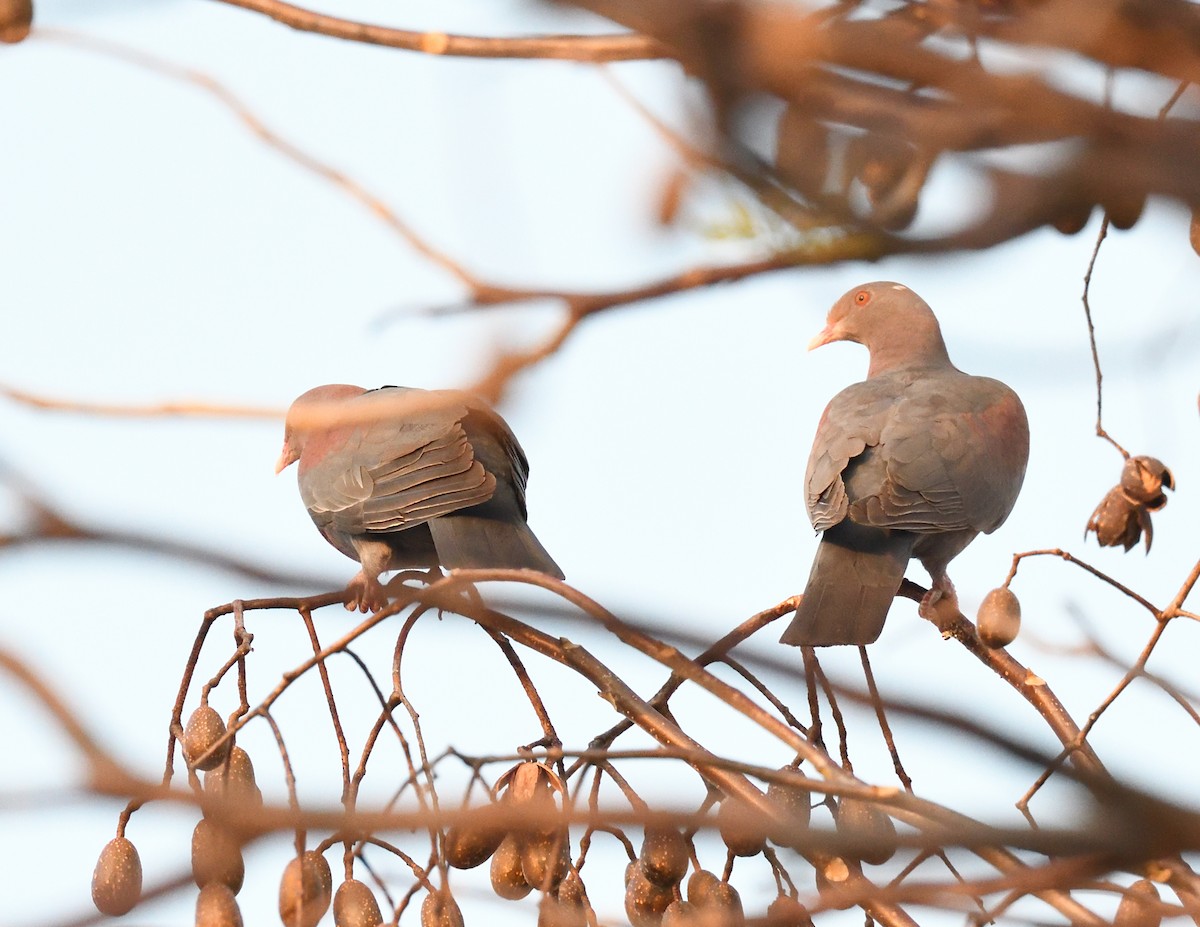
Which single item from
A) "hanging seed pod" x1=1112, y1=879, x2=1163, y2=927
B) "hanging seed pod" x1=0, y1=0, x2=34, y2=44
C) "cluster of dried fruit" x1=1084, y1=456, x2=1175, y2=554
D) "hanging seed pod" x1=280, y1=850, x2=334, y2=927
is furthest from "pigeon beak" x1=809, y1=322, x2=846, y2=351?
"hanging seed pod" x1=0, y1=0, x2=34, y2=44

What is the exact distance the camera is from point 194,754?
2207mm

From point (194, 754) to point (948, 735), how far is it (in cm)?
163

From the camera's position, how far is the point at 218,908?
1962 millimetres

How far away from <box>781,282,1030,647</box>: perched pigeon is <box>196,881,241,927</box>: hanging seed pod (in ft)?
5.91

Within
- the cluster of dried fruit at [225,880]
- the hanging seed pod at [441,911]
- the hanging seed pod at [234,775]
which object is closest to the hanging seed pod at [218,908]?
the cluster of dried fruit at [225,880]

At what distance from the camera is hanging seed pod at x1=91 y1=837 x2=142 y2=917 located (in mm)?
2141

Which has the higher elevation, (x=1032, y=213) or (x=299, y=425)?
(x=1032, y=213)

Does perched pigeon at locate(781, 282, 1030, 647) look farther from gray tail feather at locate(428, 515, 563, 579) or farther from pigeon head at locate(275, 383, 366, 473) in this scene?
pigeon head at locate(275, 383, 366, 473)

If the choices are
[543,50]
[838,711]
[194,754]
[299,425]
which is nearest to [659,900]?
[838,711]

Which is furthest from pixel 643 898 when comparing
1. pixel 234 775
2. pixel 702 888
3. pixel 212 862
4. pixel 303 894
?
pixel 212 862

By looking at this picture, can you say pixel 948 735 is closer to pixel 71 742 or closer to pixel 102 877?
pixel 71 742

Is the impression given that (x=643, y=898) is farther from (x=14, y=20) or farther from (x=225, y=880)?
(x=14, y=20)

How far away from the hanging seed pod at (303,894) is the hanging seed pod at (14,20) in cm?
113

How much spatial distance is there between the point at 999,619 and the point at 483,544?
2103 mm
